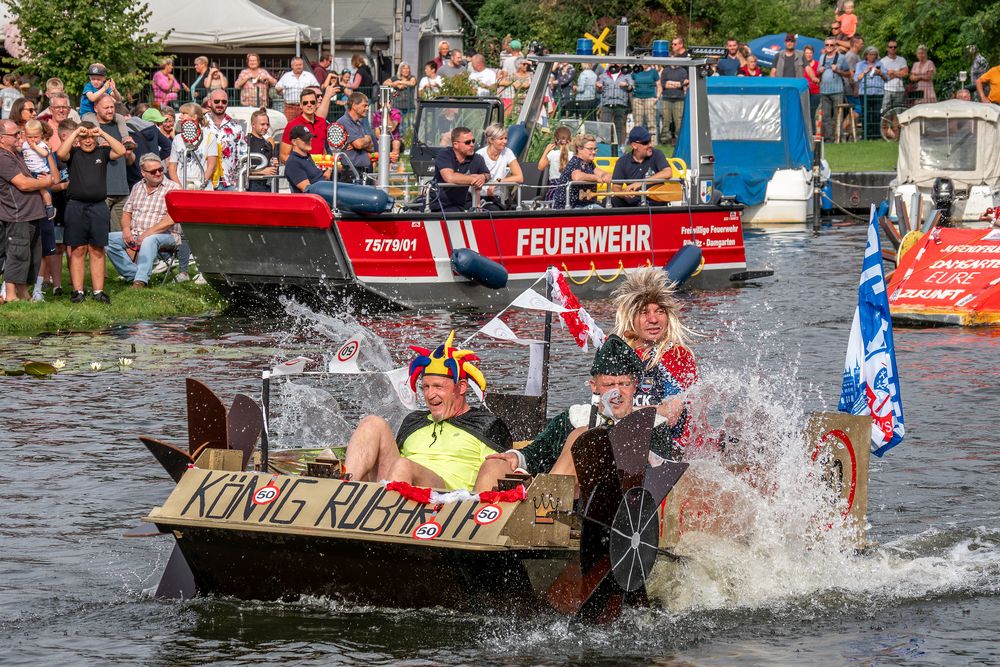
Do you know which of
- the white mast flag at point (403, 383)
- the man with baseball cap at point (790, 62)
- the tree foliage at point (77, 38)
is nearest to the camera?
the white mast flag at point (403, 383)

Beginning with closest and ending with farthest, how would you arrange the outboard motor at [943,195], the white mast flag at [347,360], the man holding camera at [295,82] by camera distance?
the white mast flag at [347,360], the outboard motor at [943,195], the man holding camera at [295,82]

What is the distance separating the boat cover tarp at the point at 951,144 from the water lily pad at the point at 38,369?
13.6m

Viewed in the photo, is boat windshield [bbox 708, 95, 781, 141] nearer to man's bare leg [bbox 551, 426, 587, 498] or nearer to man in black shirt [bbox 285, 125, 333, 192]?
man in black shirt [bbox 285, 125, 333, 192]

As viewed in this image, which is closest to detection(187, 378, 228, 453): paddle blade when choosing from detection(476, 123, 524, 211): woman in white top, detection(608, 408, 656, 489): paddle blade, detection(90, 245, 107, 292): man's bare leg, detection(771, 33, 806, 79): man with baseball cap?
detection(608, 408, 656, 489): paddle blade

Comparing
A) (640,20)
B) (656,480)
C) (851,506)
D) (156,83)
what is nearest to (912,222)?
(156,83)

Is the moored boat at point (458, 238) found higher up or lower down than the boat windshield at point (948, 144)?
lower down

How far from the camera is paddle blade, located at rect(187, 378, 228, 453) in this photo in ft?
27.5

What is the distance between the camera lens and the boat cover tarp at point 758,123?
2947 cm

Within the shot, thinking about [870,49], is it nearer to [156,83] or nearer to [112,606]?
[156,83]

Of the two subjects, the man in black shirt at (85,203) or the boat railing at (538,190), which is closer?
the man in black shirt at (85,203)

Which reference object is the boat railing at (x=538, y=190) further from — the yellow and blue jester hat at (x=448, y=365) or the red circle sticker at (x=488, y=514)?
the red circle sticker at (x=488, y=514)

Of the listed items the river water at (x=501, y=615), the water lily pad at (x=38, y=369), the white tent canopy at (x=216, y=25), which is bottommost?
the river water at (x=501, y=615)

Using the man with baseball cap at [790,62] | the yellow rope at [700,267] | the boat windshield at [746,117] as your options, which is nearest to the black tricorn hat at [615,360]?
the yellow rope at [700,267]

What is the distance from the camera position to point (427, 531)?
738cm
